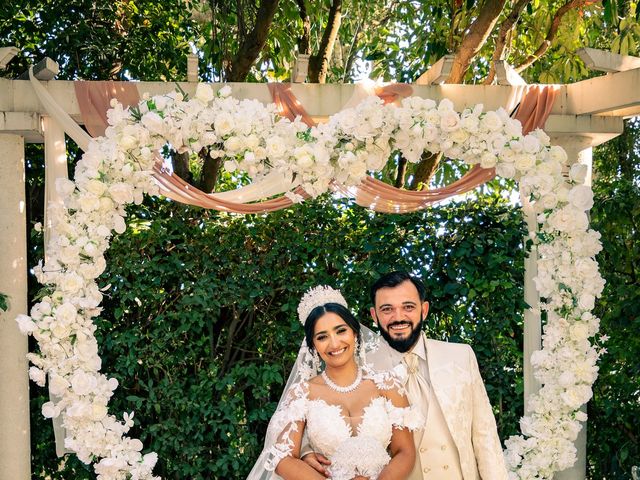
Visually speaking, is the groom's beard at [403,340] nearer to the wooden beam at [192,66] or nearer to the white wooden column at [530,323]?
the white wooden column at [530,323]

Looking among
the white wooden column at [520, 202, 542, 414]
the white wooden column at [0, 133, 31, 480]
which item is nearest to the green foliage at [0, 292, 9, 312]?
the white wooden column at [0, 133, 31, 480]

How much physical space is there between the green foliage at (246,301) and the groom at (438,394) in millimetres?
2031

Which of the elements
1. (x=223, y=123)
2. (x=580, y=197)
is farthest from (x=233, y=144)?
(x=580, y=197)

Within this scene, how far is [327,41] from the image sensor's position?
8.58 m

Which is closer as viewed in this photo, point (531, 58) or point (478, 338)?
point (478, 338)

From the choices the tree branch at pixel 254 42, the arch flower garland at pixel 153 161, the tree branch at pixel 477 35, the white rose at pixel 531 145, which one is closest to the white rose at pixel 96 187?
the arch flower garland at pixel 153 161

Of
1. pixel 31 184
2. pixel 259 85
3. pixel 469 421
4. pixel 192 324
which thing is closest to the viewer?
pixel 469 421

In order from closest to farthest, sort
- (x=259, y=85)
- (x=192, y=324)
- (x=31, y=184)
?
(x=259, y=85)
(x=192, y=324)
(x=31, y=184)

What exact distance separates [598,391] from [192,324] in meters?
2.96

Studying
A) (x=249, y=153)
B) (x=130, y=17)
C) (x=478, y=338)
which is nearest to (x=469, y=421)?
(x=249, y=153)

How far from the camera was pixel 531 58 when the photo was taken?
27.3 ft

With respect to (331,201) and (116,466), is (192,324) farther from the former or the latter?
(116,466)

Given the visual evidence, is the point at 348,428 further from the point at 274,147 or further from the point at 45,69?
the point at 45,69

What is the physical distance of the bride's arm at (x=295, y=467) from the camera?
14.0ft
